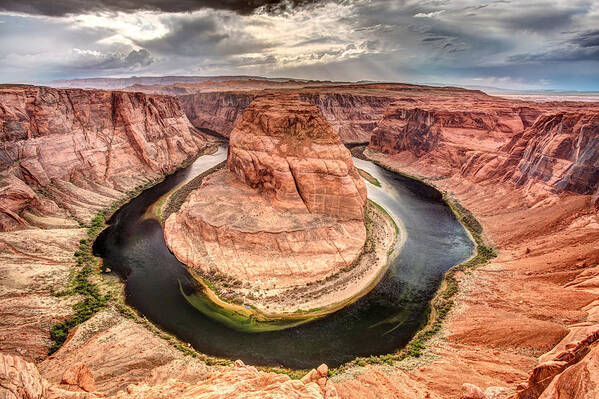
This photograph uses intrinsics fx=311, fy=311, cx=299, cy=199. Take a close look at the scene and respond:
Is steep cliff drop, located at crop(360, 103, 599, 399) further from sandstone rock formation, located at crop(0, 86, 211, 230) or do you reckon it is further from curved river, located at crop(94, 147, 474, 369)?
sandstone rock formation, located at crop(0, 86, 211, 230)

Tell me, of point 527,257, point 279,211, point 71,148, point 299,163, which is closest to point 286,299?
point 279,211

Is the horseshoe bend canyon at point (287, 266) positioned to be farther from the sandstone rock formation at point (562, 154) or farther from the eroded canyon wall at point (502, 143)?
the eroded canyon wall at point (502, 143)

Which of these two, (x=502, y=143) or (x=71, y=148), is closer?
(x=71, y=148)

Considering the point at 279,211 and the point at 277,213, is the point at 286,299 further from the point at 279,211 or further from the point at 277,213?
the point at 279,211

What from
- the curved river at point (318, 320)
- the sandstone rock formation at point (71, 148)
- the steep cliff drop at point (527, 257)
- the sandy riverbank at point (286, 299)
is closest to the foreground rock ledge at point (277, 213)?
the sandy riverbank at point (286, 299)

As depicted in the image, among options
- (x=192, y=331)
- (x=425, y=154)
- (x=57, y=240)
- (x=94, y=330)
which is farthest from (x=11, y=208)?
(x=425, y=154)

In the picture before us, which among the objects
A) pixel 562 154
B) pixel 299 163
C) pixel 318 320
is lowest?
pixel 318 320
